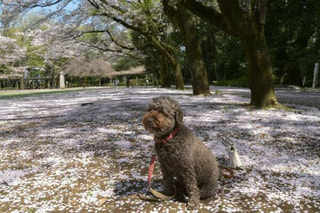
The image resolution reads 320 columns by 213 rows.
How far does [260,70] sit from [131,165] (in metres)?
6.64

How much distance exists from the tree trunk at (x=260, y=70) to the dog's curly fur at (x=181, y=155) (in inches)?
278

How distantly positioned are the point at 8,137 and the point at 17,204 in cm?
439

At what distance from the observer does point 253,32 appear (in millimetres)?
8742

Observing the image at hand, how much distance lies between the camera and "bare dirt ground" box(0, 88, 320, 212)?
10.0 feet

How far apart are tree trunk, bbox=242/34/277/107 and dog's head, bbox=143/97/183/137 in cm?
728

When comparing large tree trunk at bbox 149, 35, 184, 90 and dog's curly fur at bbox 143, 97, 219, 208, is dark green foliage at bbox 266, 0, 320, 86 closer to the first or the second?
large tree trunk at bbox 149, 35, 184, 90

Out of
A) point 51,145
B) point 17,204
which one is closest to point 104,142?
point 51,145

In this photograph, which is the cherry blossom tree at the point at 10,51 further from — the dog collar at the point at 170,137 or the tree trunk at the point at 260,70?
the dog collar at the point at 170,137

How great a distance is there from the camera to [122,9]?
60.9ft

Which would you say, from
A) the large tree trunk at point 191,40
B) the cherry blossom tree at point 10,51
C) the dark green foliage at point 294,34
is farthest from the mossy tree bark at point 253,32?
the cherry blossom tree at point 10,51

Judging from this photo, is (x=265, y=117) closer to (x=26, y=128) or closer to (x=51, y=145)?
(x=51, y=145)

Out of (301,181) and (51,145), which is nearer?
(301,181)

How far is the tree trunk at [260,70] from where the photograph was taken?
8914mm

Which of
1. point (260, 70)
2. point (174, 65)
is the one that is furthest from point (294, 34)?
point (260, 70)
